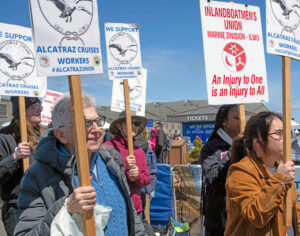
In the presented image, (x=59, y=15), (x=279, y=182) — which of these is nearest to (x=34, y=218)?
(x=59, y=15)

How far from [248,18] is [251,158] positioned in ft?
5.37

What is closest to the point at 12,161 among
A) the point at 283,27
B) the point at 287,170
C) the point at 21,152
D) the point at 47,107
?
the point at 21,152

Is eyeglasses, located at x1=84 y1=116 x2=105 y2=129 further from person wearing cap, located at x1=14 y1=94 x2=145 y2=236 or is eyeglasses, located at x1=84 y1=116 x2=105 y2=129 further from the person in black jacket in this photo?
the person in black jacket

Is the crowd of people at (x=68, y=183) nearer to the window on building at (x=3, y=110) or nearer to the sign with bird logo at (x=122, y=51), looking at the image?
the sign with bird logo at (x=122, y=51)

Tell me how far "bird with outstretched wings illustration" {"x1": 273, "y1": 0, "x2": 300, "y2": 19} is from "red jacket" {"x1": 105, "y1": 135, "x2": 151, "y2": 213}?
234cm

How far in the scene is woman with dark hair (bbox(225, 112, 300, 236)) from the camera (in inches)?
75.7

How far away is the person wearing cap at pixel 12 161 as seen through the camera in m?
3.14

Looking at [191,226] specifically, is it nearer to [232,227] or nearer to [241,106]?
[241,106]

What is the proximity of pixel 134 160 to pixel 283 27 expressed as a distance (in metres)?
2.18

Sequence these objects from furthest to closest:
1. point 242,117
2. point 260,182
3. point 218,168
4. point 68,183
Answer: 1. point 242,117
2. point 218,168
3. point 260,182
4. point 68,183

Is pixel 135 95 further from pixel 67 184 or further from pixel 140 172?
pixel 67 184

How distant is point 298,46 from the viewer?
261 cm

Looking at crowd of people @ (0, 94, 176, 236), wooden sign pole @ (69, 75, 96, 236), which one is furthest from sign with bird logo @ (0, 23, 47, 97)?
wooden sign pole @ (69, 75, 96, 236)

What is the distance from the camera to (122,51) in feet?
14.4
